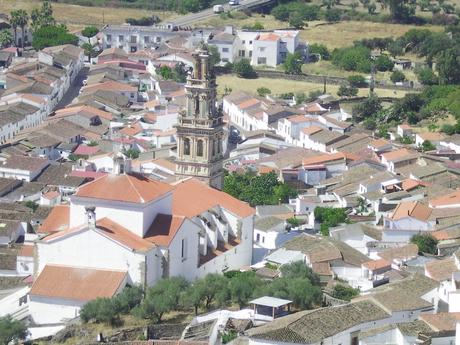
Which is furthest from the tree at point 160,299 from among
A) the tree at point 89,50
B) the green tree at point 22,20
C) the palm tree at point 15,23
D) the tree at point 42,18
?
the tree at point 42,18

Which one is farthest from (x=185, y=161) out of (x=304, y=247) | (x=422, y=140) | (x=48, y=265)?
(x=422, y=140)

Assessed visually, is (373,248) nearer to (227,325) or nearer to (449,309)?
(449,309)

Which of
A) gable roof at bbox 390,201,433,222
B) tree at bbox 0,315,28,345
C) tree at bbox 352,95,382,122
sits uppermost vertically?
tree at bbox 0,315,28,345

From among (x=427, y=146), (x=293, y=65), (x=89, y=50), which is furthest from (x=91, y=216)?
(x=89, y=50)

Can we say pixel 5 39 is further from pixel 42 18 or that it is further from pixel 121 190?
pixel 121 190

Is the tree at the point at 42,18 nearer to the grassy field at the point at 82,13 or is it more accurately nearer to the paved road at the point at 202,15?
the grassy field at the point at 82,13

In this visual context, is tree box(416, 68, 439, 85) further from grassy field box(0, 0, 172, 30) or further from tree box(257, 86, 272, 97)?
grassy field box(0, 0, 172, 30)

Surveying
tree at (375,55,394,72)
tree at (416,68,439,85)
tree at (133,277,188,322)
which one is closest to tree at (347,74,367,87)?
tree at (416,68,439,85)
